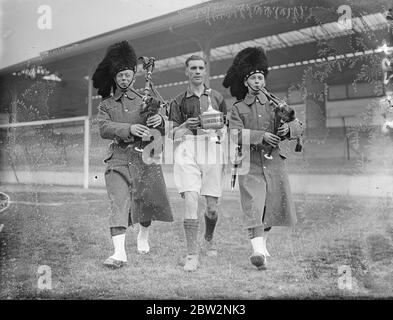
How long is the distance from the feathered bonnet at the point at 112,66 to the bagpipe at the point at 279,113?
3.05 feet

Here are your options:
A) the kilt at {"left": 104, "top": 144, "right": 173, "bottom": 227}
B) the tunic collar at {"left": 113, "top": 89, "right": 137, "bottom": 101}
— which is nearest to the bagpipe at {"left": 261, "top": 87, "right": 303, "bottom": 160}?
the kilt at {"left": 104, "top": 144, "right": 173, "bottom": 227}

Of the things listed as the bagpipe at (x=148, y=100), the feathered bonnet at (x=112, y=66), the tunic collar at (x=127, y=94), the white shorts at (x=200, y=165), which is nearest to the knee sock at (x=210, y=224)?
the white shorts at (x=200, y=165)

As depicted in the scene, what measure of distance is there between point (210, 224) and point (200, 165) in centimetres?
41

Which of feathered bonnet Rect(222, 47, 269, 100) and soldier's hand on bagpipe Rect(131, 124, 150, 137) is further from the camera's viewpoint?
feathered bonnet Rect(222, 47, 269, 100)

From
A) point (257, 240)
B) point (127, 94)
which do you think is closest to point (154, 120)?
point (127, 94)

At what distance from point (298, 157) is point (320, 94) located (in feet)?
A: 1.71

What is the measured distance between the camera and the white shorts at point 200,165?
2.97m

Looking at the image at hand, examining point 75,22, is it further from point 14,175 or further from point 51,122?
point 14,175

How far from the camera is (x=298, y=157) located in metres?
3.17

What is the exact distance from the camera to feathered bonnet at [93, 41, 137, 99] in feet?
9.97

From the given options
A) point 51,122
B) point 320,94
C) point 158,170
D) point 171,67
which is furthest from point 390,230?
point 51,122

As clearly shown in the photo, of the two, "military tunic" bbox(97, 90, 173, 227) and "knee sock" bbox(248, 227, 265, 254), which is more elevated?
"military tunic" bbox(97, 90, 173, 227)

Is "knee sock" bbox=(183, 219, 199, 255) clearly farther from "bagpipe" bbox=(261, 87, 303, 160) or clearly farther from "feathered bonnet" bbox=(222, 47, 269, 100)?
"feathered bonnet" bbox=(222, 47, 269, 100)

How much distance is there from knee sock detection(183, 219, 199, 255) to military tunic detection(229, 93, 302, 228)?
0.34 metres
